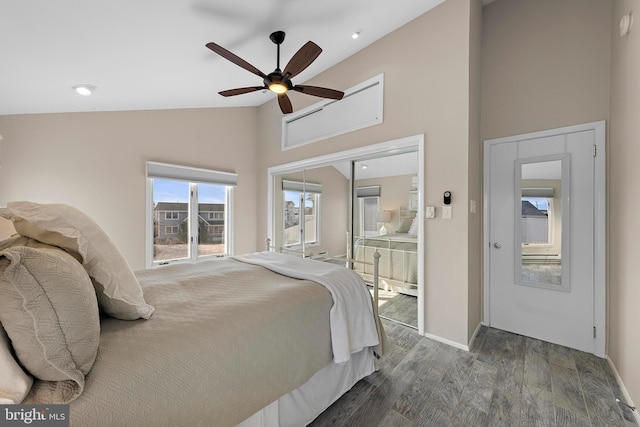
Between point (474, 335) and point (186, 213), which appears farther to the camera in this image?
point (186, 213)

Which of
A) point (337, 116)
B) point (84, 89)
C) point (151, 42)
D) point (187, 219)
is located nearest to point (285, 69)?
point (151, 42)

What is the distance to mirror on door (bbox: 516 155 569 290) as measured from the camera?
246 cm

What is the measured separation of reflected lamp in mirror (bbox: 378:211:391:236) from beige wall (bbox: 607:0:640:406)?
183 cm

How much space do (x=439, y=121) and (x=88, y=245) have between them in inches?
109

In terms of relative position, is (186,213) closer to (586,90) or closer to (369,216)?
(369,216)

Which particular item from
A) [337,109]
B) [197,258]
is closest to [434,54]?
[337,109]

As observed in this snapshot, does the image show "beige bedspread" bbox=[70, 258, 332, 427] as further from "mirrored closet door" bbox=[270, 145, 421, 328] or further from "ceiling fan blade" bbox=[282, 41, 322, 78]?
"ceiling fan blade" bbox=[282, 41, 322, 78]

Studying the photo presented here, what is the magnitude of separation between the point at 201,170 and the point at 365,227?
102 inches

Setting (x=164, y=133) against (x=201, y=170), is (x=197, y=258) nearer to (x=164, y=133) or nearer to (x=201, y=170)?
(x=201, y=170)

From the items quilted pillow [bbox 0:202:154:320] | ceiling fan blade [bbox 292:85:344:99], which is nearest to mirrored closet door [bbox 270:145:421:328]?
ceiling fan blade [bbox 292:85:344:99]

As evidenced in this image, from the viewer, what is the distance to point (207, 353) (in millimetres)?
1032

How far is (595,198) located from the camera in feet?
7.47

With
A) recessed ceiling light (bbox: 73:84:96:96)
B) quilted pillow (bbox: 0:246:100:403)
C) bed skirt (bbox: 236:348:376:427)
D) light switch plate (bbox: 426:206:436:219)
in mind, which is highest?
recessed ceiling light (bbox: 73:84:96:96)

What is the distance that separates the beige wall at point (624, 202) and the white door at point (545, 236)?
145 millimetres
